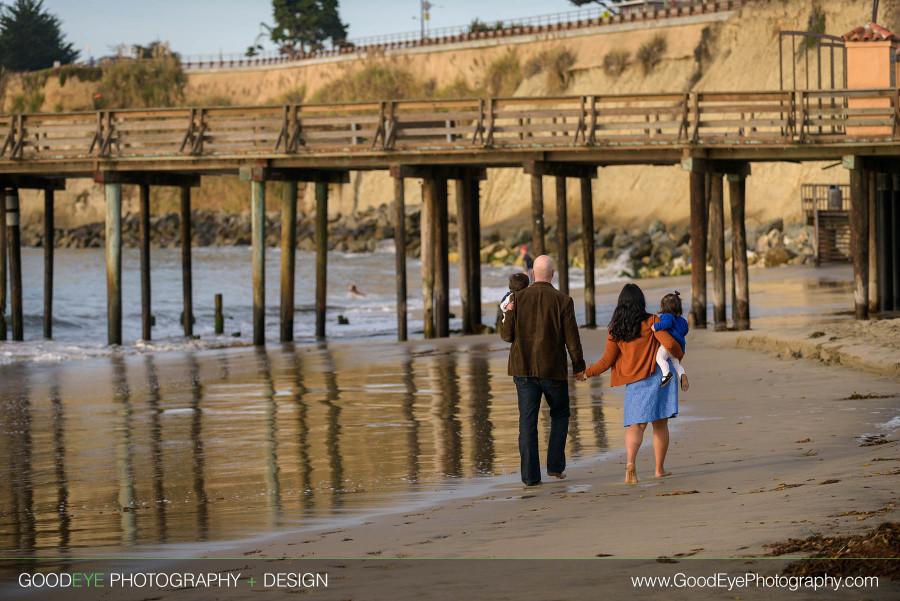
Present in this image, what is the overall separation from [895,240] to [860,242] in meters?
4.08

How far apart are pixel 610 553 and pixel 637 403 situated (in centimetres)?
238

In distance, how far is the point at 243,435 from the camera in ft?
38.3

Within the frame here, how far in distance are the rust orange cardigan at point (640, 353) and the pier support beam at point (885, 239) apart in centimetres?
1669

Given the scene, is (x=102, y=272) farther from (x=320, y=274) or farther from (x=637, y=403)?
(x=637, y=403)

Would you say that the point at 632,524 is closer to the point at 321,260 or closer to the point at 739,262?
the point at 739,262

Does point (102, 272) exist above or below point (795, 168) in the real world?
below

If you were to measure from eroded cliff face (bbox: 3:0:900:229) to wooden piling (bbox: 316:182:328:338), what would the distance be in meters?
18.6

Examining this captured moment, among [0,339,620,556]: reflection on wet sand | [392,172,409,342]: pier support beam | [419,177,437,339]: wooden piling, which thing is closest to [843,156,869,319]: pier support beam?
[0,339,620,556]: reflection on wet sand

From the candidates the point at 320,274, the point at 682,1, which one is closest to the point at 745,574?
the point at 320,274

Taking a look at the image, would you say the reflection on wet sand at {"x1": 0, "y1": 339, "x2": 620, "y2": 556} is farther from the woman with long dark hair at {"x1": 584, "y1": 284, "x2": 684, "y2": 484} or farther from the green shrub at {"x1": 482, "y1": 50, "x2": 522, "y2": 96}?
the green shrub at {"x1": 482, "y1": 50, "x2": 522, "y2": 96}

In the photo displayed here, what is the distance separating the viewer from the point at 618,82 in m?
67.2

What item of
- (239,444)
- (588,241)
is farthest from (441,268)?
(239,444)

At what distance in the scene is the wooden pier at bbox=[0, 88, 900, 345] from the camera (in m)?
21.3

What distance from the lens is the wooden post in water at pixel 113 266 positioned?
25172 mm
